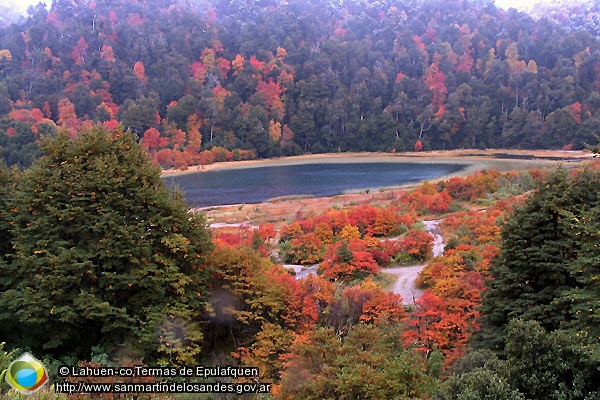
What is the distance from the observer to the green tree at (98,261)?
1324 cm

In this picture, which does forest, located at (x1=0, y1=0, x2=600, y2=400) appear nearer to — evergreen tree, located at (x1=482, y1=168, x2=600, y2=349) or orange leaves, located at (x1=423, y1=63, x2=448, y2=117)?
evergreen tree, located at (x1=482, y1=168, x2=600, y2=349)

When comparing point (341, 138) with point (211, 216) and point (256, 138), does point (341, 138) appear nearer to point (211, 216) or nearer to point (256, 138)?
point (256, 138)

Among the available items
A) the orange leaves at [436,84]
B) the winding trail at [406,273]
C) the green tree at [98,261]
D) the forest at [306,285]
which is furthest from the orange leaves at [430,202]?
the orange leaves at [436,84]

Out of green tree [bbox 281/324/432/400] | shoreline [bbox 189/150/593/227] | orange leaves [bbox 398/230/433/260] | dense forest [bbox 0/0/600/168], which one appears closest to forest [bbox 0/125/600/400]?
green tree [bbox 281/324/432/400]

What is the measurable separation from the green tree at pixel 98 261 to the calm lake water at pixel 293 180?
3989 cm

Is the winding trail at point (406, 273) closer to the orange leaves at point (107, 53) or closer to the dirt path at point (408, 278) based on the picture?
the dirt path at point (408, 278)

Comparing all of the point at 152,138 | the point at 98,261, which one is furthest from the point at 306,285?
the point at 152,138

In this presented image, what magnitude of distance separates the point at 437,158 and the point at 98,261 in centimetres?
9620

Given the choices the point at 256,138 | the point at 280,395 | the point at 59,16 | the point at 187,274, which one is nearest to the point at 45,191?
the point at 187,274

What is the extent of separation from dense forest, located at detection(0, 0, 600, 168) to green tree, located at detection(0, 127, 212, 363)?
85604 mm

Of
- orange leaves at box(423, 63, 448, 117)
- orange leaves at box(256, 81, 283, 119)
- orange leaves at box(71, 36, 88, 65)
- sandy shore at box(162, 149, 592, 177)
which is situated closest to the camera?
sandy shore at box(162, 149, 592, 177)

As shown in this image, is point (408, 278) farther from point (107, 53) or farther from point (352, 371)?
point (107, 53)

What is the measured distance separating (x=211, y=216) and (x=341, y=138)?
8268cm

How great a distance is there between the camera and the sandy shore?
9169cm
